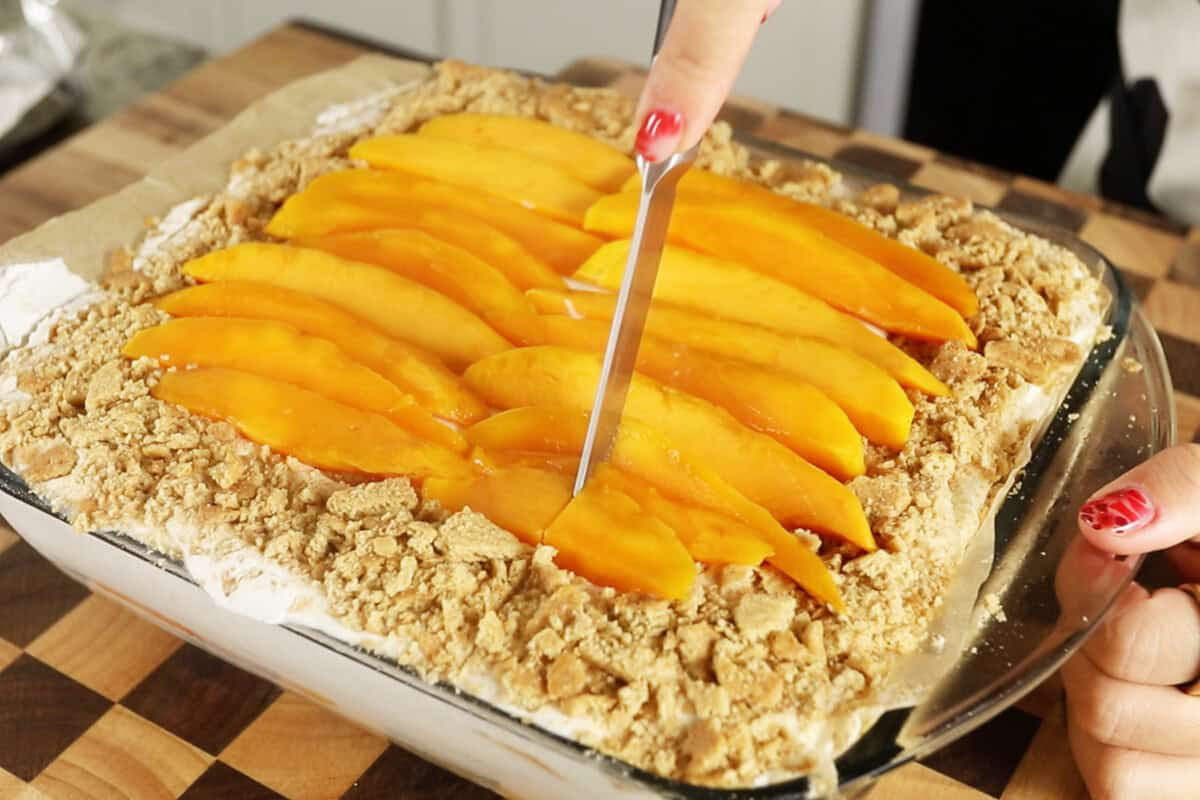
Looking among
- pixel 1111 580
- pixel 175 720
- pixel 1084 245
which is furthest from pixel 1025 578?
pixel 175 720

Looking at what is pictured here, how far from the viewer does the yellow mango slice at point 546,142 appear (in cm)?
137

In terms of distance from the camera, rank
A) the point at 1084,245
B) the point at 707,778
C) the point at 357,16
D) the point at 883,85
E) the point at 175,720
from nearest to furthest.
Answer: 1. the point at 707,778
2. the point at 175,720
3. the point at 1084,245
4. the point at 883,85
5. the point at 357,16

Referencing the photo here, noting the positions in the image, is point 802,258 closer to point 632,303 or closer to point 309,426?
point 632,303

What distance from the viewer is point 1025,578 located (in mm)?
1020

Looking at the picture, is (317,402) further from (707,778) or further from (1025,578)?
(1025,578)

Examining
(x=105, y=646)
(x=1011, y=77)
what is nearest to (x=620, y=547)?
(x=105, y=646)

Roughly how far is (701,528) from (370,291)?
417mm

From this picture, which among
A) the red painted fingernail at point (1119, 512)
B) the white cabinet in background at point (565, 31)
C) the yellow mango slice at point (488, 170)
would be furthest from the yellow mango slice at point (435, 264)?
the white cabinet in background at point (565, 31)

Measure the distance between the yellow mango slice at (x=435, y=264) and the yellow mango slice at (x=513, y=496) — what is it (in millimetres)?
227

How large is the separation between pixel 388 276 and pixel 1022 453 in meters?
0.61

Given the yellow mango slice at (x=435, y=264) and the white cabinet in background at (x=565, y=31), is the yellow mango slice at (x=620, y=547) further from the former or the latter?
the white cabinet in background at (x=565, y=31)

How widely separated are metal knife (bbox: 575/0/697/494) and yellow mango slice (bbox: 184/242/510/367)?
0.52 ft

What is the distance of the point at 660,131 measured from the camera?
35.8 inches

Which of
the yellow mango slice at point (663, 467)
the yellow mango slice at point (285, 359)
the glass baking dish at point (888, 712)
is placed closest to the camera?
the glass baking dish at point (888, 712)
